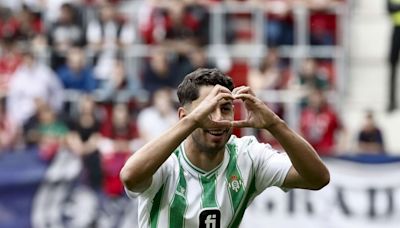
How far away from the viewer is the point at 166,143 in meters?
6.65

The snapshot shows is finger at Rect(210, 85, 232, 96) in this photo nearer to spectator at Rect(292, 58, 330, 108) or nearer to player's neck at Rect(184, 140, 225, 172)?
player's neck at Rect(184, 140, 225, 172)

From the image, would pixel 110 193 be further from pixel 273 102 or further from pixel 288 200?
pixel 273 102

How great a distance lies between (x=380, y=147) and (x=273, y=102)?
175 centimetres

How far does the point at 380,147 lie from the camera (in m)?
15.3

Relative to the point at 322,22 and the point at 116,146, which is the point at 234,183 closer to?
the point at 116,146

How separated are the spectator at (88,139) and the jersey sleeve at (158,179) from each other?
7.33m

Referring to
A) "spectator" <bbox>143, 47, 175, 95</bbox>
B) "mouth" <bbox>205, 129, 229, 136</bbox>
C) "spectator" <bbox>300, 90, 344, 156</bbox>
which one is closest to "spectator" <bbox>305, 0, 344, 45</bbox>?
"spectator" <bbox>300, 90, 344, 156</bbox>

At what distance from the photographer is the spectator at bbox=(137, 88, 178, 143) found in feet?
50.2

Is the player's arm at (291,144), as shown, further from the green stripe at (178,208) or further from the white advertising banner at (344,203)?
the white advertising banner at (344,203)

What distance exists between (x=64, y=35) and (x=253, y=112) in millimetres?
11246

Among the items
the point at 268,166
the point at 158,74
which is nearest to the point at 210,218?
the point at 268,166

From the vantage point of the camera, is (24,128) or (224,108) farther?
(24,128)

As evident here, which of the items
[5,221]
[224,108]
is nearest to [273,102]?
[5,221]

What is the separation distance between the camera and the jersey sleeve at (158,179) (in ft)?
22.6
